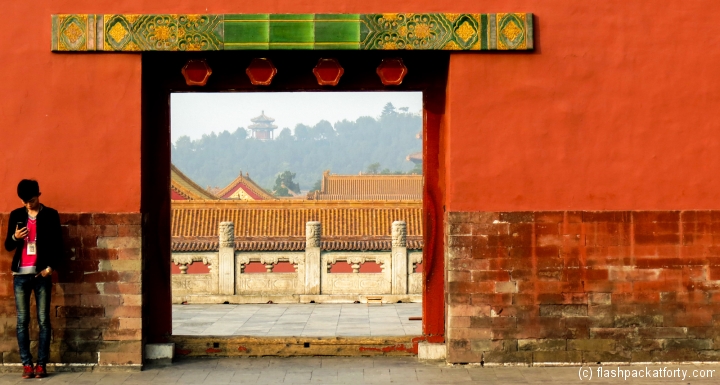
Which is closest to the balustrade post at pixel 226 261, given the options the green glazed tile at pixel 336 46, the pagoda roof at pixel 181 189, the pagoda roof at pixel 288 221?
the pagoda roof at pixel 288 221

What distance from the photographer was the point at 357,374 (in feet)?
29.6

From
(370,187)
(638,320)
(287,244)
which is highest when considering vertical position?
(370,187)

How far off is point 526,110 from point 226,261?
15.9 m

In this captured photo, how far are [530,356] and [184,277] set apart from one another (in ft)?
51.4

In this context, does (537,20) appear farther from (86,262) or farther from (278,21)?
(86,262)

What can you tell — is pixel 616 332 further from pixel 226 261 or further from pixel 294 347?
pixel 226 261

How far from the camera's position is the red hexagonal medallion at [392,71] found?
31.4ft

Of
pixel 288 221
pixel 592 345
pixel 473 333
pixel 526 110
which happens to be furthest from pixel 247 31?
pixel 288 221

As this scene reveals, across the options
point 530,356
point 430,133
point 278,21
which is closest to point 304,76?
point 278,21

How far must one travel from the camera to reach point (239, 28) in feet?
30.4

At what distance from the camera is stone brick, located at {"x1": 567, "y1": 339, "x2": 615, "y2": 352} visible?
30.5 feet

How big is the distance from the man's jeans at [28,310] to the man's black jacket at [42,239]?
127mm

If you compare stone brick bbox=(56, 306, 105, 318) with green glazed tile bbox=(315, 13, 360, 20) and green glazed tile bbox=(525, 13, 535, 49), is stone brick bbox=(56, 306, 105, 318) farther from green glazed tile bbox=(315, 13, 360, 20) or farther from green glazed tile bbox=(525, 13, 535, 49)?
green glazed tile bbox=(525, 13, 535, 49)

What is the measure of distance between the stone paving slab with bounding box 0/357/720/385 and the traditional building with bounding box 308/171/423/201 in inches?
1799
